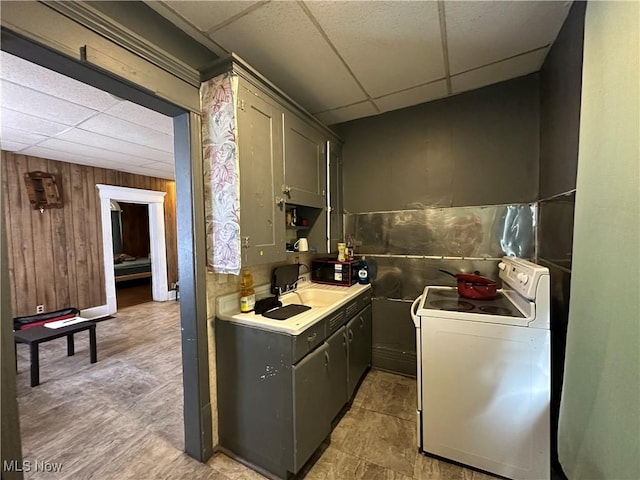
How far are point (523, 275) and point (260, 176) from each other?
163 centimetres

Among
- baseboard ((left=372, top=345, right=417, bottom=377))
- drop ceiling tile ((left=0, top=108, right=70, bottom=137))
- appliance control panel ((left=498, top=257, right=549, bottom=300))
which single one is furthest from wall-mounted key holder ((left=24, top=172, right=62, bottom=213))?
appliance control panel ((left=498, top=257, right=549, bottom=300))

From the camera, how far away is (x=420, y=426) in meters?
1.62

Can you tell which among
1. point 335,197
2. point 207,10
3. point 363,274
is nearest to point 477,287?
point 363,274

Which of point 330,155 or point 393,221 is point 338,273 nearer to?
point 393,221

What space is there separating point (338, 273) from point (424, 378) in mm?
1101

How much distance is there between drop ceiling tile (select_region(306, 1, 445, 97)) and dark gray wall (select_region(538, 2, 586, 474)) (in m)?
0.63

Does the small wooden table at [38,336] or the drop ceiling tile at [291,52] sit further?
the small wooden table at [38,336]

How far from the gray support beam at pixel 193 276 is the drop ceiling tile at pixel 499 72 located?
190 centimetres

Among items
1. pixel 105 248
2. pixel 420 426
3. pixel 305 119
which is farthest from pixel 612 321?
pixel 105 248

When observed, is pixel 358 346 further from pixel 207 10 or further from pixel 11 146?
pixel 11 146

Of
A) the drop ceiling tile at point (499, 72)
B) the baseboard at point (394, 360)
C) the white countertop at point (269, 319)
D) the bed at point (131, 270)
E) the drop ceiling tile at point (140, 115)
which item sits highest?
the drop ceiling tile at point (499, 72)

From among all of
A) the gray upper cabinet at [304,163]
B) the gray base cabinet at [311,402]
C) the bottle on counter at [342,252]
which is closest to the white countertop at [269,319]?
the gray base cabinet at [311,402]

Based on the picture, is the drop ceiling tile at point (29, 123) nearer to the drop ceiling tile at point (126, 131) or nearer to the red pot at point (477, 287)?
the drop ceiling tile at point (126, 131)

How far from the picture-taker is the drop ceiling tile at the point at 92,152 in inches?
120
